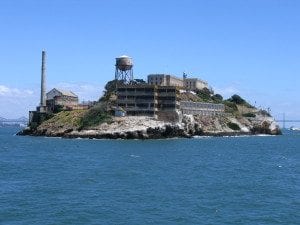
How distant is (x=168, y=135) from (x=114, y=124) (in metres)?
13.2

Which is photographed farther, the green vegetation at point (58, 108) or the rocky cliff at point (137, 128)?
the green vegetation at point (58, 108)

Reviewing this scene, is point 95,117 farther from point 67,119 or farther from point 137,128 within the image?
point 137,128

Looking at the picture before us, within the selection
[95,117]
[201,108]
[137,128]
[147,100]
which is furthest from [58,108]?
[201,108]

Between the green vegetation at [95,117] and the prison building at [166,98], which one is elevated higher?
the prison building at [166,98]

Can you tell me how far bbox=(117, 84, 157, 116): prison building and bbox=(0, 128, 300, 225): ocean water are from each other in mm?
67294

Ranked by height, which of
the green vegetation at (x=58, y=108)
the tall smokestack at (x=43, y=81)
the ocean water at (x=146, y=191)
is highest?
the tall smokestack at (x=43, y=81)

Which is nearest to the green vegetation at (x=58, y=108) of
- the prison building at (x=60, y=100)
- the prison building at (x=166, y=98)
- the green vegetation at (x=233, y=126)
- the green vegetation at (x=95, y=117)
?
the prison building at (x=60, y=100)

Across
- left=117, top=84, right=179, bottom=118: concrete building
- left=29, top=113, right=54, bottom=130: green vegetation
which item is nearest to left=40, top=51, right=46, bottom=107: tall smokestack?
left=29, top=113, right=54, bottom=130: green vegetation

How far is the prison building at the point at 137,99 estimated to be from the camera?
473 feet

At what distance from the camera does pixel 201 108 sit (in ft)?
549

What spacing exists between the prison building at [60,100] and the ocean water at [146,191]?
301ft

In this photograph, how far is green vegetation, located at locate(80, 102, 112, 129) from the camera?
461 feet

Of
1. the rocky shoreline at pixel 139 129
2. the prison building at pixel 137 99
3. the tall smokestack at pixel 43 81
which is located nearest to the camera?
the rocky shoreline at pixel 139 129

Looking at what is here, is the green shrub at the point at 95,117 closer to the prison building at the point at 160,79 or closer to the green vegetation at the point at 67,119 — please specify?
the green vegetation at the point at 67,119
